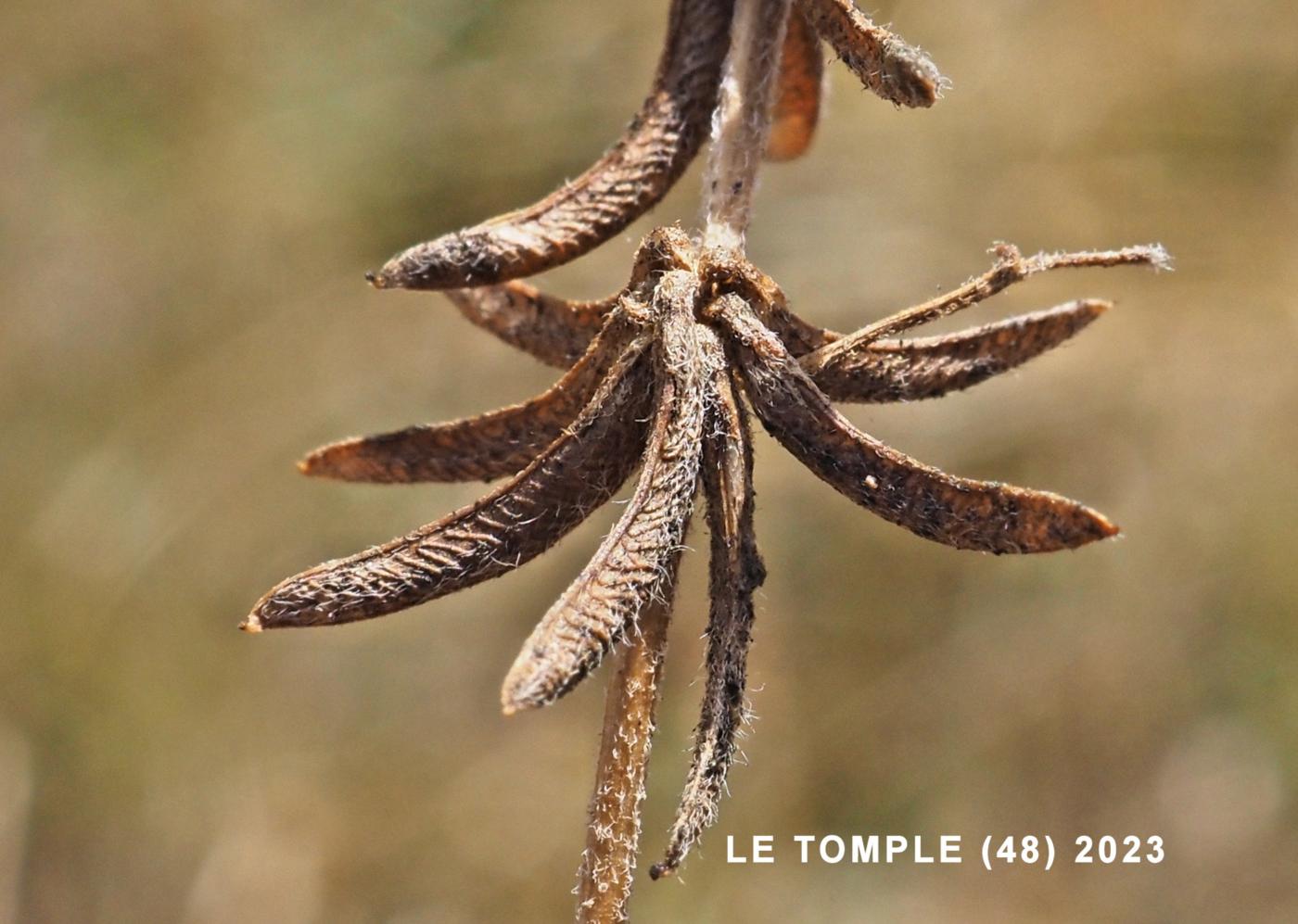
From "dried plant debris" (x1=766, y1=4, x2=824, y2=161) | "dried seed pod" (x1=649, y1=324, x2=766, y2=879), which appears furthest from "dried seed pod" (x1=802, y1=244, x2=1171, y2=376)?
"dried plant debris" (x1=766, y1=4, x2=824, y2=161)

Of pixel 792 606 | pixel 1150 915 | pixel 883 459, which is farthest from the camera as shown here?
pixel 792 606

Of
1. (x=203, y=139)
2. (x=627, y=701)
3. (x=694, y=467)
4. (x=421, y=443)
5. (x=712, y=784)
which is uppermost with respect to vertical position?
(x=203, y=139)

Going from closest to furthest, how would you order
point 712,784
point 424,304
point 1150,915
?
point 712,784
point 1150,915
point 424,304

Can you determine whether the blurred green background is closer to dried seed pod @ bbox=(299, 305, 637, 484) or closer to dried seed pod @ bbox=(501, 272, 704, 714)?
dried seed pod @ bbox=(299, 305, 637, 484)

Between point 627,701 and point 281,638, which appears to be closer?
point 627,701

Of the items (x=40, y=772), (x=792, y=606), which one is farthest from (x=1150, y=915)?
(x=40, y=772)

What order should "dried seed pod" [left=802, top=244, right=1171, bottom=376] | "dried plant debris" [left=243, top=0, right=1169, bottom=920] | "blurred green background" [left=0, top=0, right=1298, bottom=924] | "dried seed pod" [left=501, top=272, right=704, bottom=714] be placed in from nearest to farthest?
"dried seed pod" [left=501, top=272, right=704, bottom=714] → "dried plant debris" [left=243, top=0, right=1169, bottom=920] → "dried seed pod" [left=802, top=244, right=1171, bottom=376] → "blurred green background" [left=0, top=0, right=1298, bottom=924]

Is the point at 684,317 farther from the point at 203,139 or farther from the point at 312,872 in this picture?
the point at 203,139

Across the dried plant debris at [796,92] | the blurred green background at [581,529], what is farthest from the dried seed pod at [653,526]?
the blurred green background at [581,529]
